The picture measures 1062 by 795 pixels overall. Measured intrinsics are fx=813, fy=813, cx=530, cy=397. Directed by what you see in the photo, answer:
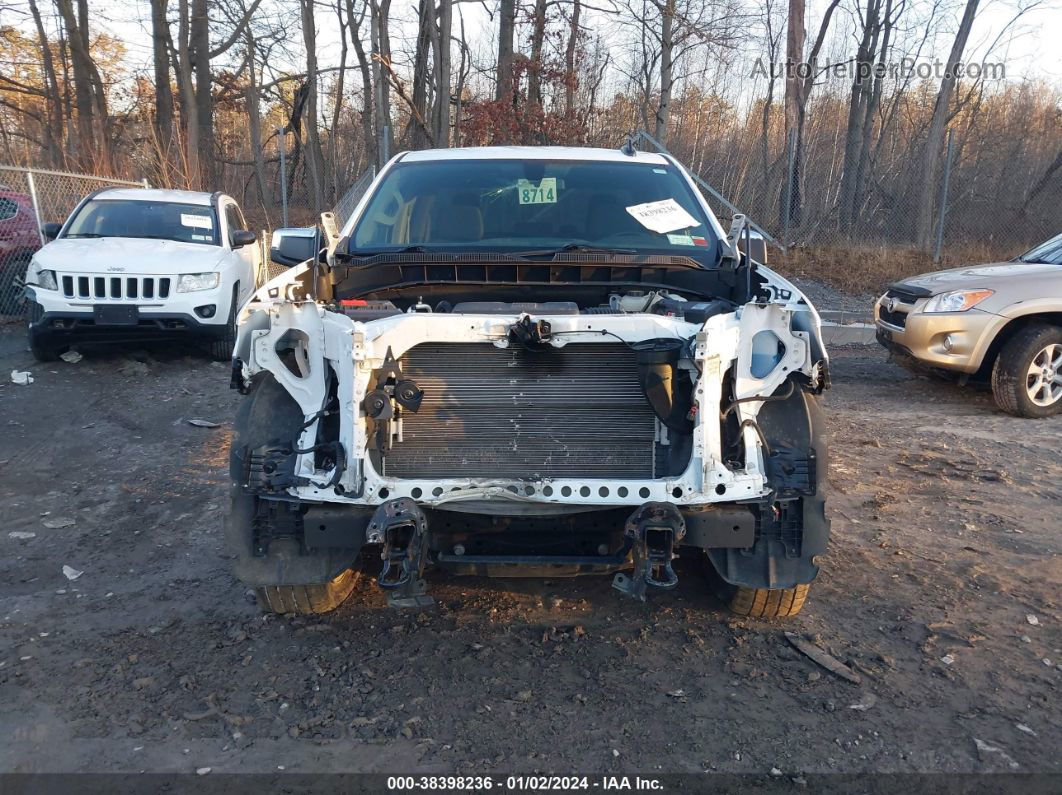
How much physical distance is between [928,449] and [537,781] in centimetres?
457

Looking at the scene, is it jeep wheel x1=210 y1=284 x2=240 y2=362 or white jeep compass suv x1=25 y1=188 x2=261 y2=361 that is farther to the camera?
jeep wheel x1=210 y1=284 x2=240 y2=362

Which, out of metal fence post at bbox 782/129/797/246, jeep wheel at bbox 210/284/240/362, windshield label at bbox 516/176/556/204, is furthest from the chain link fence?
metal fence post at bbox 782/129/797/246

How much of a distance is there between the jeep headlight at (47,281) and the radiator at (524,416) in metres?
6.58

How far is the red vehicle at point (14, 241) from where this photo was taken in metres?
10.4

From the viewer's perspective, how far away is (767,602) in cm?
343

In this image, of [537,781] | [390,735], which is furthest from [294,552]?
[537,781]

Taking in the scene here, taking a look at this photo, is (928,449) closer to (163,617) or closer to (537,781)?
(537,781)

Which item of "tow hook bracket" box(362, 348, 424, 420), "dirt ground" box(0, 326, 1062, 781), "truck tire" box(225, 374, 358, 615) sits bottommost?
"dirt ground" box(0, 326, 1062, 781)

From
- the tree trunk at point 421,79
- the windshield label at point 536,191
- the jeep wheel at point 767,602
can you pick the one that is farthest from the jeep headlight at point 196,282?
the tree trunk at point 421,79

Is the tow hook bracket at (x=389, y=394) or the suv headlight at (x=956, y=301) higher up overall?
A: the suv headlight at (x=956, y=301)

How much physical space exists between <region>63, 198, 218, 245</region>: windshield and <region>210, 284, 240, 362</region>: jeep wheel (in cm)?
88

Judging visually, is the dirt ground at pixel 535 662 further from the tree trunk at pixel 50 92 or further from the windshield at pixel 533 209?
the tree trunk at pixel 50 92

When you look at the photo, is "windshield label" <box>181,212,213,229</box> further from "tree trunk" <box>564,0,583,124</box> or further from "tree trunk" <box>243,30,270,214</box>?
"tree trunk" <box>243,30,270,214</box>

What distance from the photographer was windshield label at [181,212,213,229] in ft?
29.8
